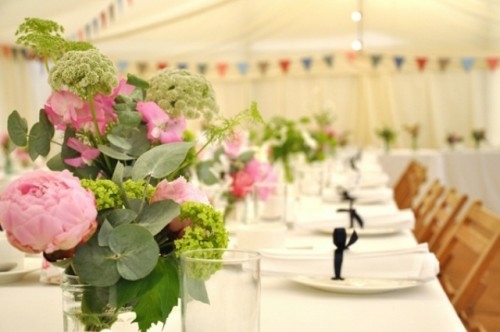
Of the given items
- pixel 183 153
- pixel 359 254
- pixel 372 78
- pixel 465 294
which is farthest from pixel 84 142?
pixel 372 78

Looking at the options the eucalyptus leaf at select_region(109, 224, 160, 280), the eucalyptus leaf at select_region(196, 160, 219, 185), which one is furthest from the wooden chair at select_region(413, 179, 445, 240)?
the eucalyptus leaf at select_region(109, 224, 160, 280)

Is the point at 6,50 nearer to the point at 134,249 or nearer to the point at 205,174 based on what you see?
the point at 205,174

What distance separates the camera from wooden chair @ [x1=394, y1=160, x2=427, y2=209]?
16.9ft

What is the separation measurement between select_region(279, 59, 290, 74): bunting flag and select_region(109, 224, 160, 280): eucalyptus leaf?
11.1 metres

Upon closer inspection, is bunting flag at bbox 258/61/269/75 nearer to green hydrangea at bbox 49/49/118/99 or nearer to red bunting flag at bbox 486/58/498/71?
red bunting flag at bbox 486/58/498/71

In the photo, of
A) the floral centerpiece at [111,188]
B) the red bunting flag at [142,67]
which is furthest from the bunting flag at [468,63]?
the floral centerpiece at [111,188]

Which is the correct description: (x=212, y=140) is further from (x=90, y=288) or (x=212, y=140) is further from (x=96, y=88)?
(x=90, y=288)

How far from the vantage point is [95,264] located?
1.09m

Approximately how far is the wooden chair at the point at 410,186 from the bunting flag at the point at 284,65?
21.2ft

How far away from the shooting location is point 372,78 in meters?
11.9

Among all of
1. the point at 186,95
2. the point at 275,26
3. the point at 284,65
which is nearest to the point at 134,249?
the point at 186,95

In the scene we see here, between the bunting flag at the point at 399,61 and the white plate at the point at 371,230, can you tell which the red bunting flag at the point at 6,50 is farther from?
the white plate at the point at 371,230

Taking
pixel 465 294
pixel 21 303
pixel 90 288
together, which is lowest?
pixel 465 294

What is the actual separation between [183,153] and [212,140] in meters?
0.16
